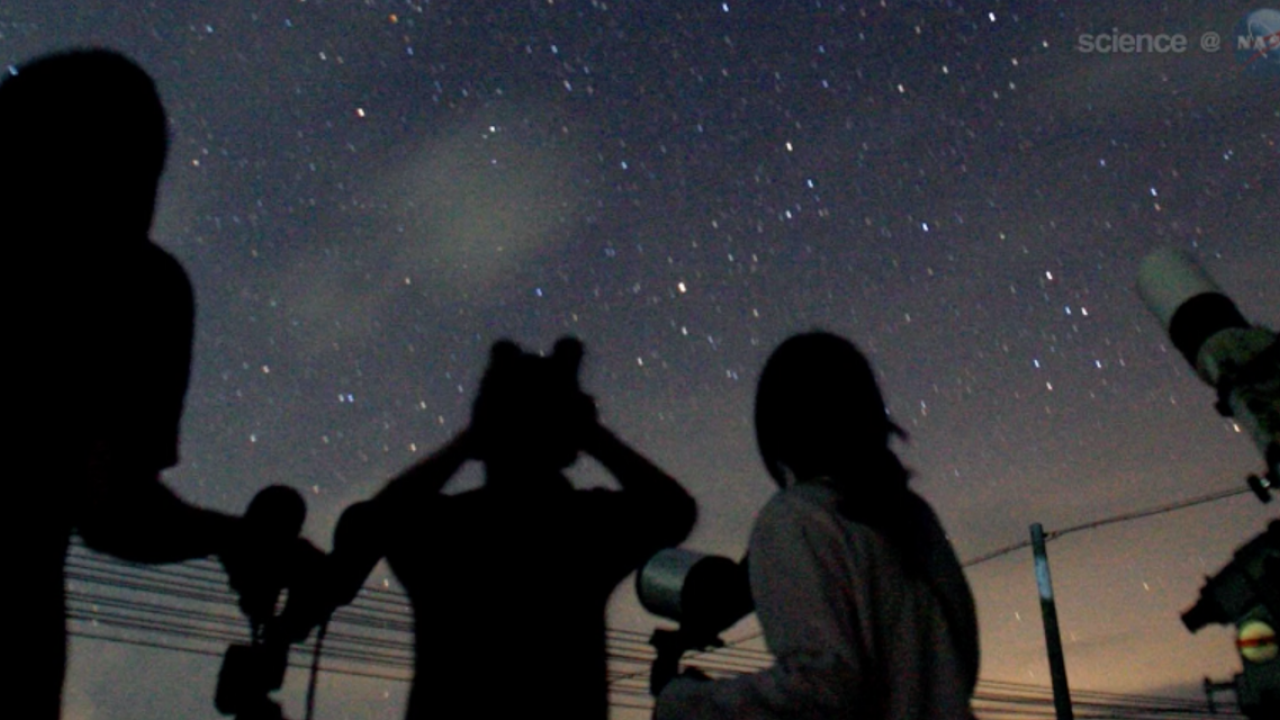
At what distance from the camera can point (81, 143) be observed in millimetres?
1287

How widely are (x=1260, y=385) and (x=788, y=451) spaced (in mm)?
2338

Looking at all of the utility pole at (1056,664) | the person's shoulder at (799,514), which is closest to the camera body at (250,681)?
the person's shoulder at (799,514)

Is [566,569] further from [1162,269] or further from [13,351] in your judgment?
[1162,269]

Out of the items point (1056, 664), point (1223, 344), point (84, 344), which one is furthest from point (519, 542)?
point (1056, 664)

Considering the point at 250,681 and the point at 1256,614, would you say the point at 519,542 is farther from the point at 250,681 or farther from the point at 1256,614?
the point at 1256,614

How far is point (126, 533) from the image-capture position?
4.27ft

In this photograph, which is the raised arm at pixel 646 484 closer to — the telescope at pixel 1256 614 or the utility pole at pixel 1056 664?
the telescope at pixel 1256 614

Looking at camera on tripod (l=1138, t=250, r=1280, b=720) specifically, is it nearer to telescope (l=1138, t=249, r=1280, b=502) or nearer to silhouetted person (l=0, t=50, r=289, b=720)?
telescope (l=1138, t=249, r=1280, b=502)

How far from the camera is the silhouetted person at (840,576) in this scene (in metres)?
1.80

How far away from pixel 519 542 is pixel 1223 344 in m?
2.97

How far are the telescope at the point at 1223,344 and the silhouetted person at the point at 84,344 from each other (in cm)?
342

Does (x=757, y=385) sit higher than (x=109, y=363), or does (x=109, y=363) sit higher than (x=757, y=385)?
(x=757, y=385)

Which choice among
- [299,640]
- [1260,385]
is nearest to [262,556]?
[299,640]

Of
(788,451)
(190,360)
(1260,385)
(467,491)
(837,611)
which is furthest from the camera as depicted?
(1260,385)
